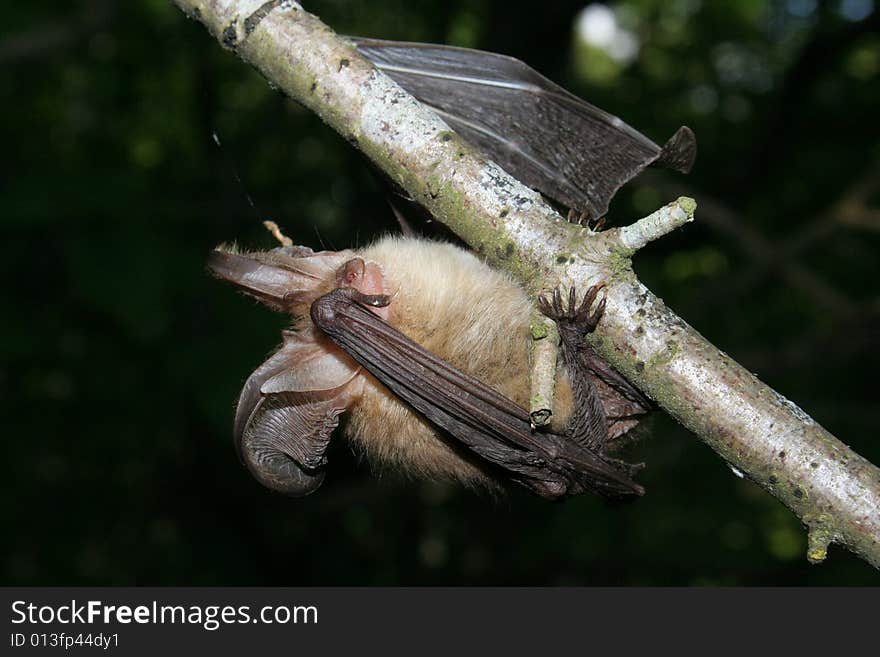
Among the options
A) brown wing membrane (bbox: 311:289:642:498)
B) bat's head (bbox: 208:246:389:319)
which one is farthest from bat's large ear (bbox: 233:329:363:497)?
brown wing membrane (bbox: 311:289:642:498)

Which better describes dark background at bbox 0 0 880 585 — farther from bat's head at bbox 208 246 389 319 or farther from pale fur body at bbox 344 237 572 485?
pale fur body at bbox 344 237 572 485

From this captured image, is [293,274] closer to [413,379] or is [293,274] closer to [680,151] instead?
[413,379]

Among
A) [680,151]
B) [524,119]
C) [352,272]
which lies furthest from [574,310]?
[524,119]

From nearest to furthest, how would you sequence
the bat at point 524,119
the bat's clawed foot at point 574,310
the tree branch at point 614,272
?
the tree branch at point 614,272
the bat's clawed foot at point 574,310
the bat at point 524,119

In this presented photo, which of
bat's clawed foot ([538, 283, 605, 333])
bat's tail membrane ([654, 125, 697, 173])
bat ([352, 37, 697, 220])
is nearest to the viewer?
bat's clawed foot ([538, 283, 605, 333])

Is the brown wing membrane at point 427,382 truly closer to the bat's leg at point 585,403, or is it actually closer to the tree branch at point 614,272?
the bat's leg at point 585,403

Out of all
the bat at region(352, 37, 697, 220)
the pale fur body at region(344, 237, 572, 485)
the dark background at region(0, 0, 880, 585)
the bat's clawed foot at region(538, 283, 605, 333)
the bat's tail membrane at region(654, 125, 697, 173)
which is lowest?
the bat's clawed foot at region(538, 283, 605, 333)

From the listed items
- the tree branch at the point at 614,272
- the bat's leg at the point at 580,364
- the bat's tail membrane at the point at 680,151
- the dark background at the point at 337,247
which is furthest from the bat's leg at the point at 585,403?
the dark background at the point at 337,247

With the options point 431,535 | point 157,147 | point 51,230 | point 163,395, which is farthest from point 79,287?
point 157,147
